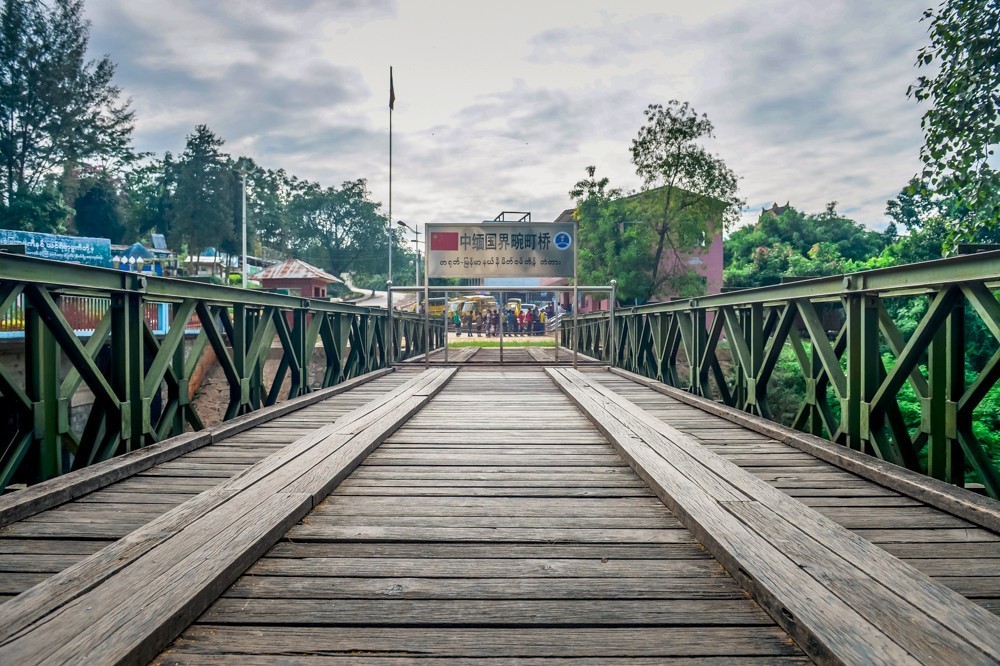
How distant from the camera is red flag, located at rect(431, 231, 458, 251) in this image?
1099 cm

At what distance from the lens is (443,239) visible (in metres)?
11.0

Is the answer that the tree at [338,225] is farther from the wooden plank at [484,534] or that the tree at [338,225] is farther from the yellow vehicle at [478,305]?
the wooden plank at [484,534]

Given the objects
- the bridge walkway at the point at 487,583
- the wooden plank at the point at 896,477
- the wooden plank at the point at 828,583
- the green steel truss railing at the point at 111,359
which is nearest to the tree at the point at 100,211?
the green steel truss railing at the point at 111,359

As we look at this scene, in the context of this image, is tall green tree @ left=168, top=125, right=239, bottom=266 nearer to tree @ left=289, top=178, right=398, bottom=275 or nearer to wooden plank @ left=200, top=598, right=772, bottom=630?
tree @ left=289, top=178, right=398, bottom=275

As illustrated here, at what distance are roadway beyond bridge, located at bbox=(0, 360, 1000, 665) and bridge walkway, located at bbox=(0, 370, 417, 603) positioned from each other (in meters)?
0.01

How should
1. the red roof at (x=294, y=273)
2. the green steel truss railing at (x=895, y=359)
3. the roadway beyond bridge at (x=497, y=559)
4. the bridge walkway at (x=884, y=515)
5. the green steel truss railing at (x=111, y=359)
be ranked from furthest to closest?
the red roof at (x=294, y=273)
the green steel truss railing at (x=111, y=359)
the green steel truss railing at (x=895, y=359)
the bridge walkway at (x=884, y=515)
the roadway beyond bridge at (x=497, y=559)

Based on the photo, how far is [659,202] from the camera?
2631 cm

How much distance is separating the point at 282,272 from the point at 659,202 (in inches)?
1192

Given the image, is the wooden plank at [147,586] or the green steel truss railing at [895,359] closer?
the wooden plank at [147,586]

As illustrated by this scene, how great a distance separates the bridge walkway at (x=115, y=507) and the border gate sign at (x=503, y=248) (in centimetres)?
651

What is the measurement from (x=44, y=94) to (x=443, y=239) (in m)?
39.2

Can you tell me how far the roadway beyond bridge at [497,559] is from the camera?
5.58 ft

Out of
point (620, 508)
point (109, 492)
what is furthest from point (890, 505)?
point (109, 492)

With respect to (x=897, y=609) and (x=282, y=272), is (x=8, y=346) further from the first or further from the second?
(x=282, y=272)
